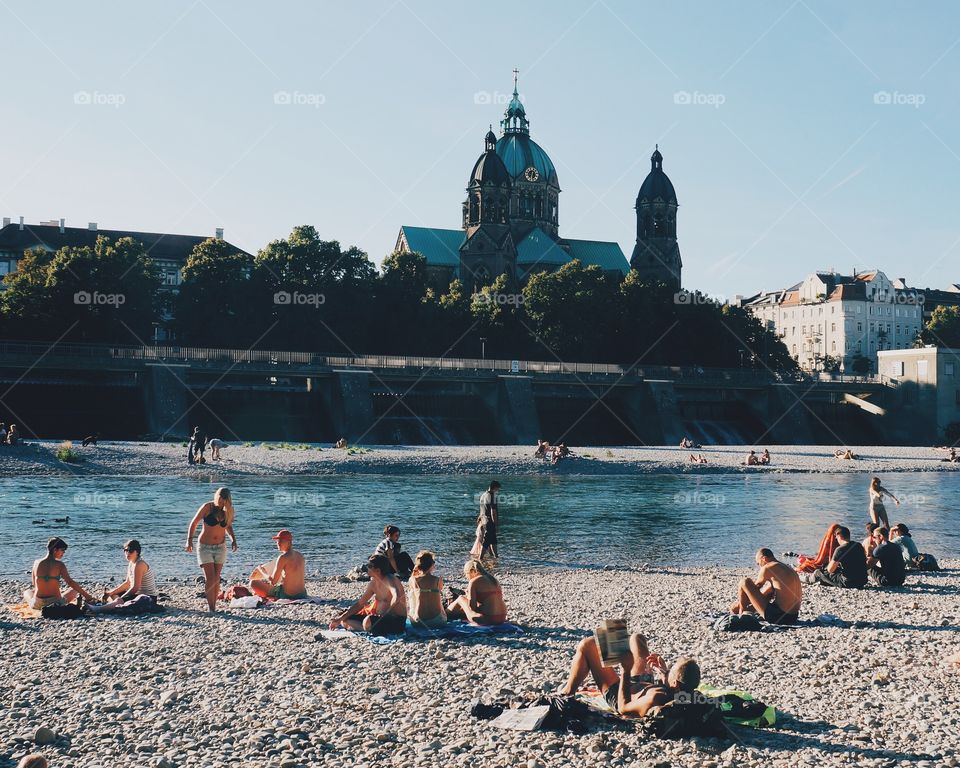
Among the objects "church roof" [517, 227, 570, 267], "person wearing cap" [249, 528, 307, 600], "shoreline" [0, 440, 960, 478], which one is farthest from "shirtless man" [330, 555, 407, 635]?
"church roof" [517, 227, 570, 267]

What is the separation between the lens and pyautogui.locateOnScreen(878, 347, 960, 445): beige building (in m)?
77.2

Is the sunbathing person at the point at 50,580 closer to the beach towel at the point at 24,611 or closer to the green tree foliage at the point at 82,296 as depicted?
the beach towel at the point at 24,611

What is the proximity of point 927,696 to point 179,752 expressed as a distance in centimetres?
804

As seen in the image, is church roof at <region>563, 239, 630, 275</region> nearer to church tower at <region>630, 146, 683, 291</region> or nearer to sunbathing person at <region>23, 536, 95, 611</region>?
church tower at <region>630, 146, 683, 291</region>

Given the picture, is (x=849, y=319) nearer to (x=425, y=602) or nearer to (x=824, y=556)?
(x=824, y=556)

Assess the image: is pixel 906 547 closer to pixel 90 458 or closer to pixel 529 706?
pixel 529 706

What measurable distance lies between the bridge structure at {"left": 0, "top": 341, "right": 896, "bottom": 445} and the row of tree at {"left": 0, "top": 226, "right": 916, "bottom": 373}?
9387 millimetres

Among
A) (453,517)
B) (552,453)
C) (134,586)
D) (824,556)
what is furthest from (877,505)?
(552,453)

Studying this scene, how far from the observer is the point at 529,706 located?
9.98 meters

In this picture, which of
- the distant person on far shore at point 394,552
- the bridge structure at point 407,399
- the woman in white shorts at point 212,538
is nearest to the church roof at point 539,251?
the bridge structure at point 407,399

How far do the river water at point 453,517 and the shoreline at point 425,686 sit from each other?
6661mm

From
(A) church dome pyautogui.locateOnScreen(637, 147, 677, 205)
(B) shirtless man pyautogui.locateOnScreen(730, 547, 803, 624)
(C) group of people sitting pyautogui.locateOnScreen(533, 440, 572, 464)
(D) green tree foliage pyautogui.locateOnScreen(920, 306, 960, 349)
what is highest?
(A) church dome pyautogui.locateOnScreen(637, 147, 677, 205)

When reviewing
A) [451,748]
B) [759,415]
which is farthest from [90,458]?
[759,415]

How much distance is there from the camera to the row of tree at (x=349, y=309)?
6844cm
